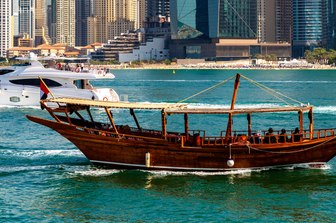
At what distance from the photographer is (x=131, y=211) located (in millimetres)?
31234

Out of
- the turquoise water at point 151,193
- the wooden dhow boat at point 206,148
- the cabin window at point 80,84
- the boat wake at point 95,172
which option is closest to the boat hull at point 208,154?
the wooden dhow boat at point 206,148

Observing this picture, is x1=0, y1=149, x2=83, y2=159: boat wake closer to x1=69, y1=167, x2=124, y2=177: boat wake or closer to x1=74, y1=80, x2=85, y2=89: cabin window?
x1=69, y1=167, x2=124, y2=177: boat wake

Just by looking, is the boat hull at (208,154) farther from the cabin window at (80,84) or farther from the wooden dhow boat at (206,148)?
the cabin window at (80,84)

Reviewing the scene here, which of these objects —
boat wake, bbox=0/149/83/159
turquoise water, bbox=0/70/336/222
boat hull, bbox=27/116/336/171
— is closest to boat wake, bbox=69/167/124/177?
turquoise water, bbox=0/70/336/222

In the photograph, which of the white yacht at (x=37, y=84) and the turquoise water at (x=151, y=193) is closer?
the turquoise water at (x=151, y=193)

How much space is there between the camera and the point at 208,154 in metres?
36.8

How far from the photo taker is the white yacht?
68.9 m

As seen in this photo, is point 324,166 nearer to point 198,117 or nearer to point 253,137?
point 253,137

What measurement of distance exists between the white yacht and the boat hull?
30970mm

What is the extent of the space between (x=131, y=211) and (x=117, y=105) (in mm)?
7930

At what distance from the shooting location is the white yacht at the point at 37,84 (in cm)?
6894

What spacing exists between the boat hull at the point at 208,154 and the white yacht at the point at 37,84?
31.0 meters

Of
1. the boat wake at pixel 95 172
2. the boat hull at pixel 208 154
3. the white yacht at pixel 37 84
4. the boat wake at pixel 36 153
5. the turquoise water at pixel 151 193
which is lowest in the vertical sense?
the turquoise water at pixel 151 193

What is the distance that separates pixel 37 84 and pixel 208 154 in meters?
36.5
